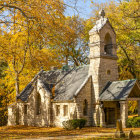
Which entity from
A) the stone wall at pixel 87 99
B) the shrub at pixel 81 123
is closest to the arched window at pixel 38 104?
the stone wall at pixel 87 99

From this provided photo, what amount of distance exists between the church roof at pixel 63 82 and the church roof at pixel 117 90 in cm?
258

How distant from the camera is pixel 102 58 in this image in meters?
26.0

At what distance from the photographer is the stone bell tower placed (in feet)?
84.3

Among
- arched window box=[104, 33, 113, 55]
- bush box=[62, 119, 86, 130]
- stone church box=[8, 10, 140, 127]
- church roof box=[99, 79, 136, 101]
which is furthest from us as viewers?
arched window box=[104, 33, 113, 55]

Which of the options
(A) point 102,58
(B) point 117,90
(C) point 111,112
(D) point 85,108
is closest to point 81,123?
(D) point 85,108

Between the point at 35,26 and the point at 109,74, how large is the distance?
11.8 m

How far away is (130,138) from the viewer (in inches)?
623

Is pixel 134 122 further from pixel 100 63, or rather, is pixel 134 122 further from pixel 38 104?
pixel 38 104

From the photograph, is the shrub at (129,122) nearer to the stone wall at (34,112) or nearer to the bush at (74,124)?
the bush at (74,124)

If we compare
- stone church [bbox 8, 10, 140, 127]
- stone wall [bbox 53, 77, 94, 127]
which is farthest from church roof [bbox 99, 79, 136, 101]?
stone wall [bbox 53, 77, 94, 127]

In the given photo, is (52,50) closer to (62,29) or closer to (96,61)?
(96,61)

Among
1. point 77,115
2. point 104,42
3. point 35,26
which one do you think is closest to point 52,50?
point 104,42

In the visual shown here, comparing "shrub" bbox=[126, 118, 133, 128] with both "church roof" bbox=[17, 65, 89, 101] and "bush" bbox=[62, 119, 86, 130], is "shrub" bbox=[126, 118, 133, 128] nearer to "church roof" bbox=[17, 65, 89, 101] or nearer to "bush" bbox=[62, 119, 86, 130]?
"bush" bbox=[62, 119, 86, 130]

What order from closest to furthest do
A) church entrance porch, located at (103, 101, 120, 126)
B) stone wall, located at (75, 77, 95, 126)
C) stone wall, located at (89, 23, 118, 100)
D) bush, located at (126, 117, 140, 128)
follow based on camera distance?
1. bush, located at (126, 117, 140, 128)
2. stone wall, located at (75, 77, 95, 126)
3. stone wall, located at (89, 23, 118, 100)
4. church entrance porch, located at (103, 101, 120, 126)
